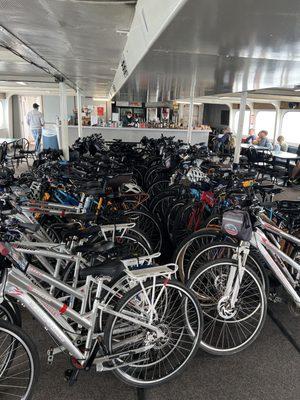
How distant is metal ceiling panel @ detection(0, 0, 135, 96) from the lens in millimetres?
1889

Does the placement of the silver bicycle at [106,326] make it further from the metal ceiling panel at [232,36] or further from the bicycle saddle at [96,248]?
the metal ceiling panel at [232,36]

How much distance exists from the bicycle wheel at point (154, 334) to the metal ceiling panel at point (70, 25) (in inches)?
63.5

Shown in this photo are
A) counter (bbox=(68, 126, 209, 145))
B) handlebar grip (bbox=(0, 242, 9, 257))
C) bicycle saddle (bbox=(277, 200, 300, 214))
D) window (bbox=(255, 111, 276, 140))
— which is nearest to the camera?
handlebar grip (bbox=(0, 242, 9, 257))

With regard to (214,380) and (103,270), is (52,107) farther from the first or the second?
(214,380)

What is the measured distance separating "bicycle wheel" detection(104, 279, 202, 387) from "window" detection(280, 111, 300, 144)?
11764mm

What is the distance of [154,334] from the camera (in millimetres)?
1669

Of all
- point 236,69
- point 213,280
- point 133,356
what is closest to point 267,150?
point 236,69

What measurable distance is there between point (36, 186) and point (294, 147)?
10034 mm

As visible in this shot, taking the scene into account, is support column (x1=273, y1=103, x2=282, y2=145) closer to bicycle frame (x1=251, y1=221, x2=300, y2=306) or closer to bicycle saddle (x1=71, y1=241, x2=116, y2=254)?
bicycle frame (x1=251, y1=221, x2=300, y2=306)

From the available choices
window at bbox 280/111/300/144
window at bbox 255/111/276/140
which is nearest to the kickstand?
window at bbox 280/111/300/144

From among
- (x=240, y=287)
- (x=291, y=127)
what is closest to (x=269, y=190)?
(x=240, y=287)

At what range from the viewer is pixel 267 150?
846 centimetres

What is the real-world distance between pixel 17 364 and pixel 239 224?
1.44 m

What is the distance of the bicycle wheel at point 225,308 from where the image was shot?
192 cm
